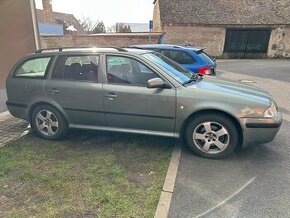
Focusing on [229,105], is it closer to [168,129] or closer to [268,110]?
[268,110]

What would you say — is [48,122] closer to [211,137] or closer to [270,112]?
[211,137]

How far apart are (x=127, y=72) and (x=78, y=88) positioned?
87cm

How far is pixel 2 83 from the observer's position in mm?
9164

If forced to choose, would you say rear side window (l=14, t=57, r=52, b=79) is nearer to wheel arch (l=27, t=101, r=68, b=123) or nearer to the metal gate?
wheel arch (l=27, t=101, r=68, b=123)

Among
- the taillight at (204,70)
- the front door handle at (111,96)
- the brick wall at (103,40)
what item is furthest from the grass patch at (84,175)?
the brick wall at (103,40)

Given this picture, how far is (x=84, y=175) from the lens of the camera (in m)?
3.41

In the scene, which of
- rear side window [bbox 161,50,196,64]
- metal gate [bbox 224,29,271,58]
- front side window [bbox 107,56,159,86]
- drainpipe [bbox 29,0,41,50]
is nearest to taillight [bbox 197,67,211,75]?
rear side window [bbox 161,50,196,64]

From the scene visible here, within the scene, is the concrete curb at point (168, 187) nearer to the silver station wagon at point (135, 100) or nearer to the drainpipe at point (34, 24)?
the silver station wagon at point (135, 100)

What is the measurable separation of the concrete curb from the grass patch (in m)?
Answer: 0.07

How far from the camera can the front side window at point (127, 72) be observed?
13.1ft

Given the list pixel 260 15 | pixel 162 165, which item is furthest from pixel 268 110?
pixel 260 15

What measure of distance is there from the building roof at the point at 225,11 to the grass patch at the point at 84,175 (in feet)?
70.3

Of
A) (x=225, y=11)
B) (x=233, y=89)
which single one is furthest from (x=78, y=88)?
(x=225, y=11)

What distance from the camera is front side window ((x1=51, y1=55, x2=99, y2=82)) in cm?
420
